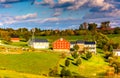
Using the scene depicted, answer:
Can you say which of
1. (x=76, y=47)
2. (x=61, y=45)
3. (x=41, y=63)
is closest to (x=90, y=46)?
(x=76, y=47)

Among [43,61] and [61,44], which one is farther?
[61,44]

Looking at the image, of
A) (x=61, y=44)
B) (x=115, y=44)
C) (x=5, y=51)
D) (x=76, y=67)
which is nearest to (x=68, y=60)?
(x=76, y=67)

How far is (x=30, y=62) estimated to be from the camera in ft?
416

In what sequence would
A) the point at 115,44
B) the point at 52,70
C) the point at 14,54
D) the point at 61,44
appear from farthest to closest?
the point at 115,44
the point at 61,44
the point at 14,54
the point at 52,70

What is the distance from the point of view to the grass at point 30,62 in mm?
116006

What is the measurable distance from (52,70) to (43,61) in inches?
645

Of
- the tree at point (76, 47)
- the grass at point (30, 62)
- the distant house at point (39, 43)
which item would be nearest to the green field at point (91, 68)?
the grass at point (30, 62)

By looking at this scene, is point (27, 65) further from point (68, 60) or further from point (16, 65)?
point (68, 60)

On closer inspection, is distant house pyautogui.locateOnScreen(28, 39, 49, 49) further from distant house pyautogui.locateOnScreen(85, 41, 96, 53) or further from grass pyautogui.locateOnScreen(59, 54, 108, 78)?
grass pyautogui.locateOnScreen(59, 54, 108, 78)

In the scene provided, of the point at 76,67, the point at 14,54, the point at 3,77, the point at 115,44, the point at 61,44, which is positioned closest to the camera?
the point at 3,77

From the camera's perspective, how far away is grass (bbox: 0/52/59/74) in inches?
4567

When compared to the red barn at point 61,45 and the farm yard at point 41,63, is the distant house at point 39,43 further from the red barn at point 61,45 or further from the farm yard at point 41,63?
the farm yard at point 41,63

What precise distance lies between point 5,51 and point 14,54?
647 cm

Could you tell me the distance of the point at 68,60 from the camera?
131 m
